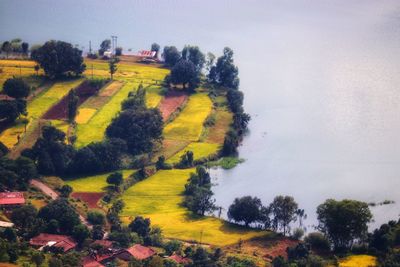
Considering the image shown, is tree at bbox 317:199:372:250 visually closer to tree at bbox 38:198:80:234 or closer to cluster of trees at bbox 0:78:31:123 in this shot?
tree at bbox 38:198:80:234

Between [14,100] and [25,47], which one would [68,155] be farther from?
[25,47]

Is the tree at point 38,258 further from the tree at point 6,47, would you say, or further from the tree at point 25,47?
the tree at point 25,47

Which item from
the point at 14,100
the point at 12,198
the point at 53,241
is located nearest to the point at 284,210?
the point at 53,241

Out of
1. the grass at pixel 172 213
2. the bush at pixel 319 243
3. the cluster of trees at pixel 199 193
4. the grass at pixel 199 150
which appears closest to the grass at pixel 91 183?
the grass at pixel 172 213

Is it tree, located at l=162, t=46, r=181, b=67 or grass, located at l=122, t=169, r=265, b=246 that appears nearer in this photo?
grass, located at l=122, t=169, r=265, b=246

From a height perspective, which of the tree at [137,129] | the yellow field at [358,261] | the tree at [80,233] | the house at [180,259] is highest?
the tree at [137,129]

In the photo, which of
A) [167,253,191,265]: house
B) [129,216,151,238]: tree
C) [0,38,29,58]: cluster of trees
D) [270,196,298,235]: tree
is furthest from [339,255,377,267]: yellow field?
[0,38,29,58]: cluster of trees

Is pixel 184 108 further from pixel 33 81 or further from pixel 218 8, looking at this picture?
pixel 218 8
